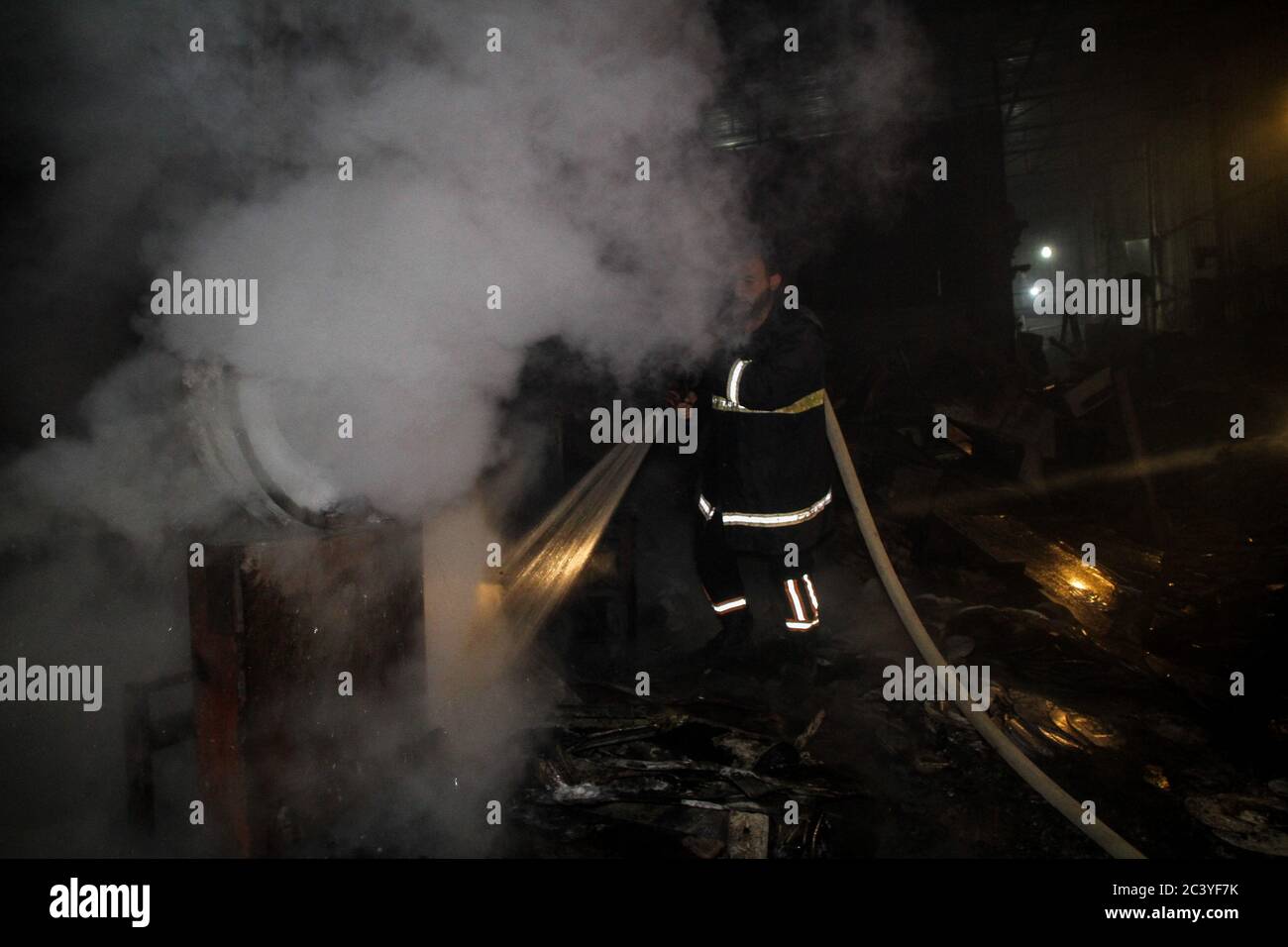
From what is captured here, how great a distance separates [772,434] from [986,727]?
1733 millimetres

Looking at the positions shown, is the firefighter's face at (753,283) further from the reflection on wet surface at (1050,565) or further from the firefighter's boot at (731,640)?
the reflection on wet surface at (1050,565)

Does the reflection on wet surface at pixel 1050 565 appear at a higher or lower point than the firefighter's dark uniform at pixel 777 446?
lower

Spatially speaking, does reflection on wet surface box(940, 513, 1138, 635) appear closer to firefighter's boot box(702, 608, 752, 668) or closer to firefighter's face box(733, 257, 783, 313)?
firefighter's boot box(702, 608, 752, 668)

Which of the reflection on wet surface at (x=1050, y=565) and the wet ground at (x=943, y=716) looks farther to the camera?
the reflection on wet surface at (x=1050, y=565)

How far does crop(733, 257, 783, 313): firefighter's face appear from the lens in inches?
144

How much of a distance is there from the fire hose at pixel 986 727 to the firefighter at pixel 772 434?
0.27m

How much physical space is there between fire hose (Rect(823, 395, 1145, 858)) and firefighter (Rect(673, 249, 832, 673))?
0.88 feet

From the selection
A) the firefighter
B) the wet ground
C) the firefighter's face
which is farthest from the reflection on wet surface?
the firefighter's face

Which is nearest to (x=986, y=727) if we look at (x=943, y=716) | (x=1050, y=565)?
(x=943, y=716)

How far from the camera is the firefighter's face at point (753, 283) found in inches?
144

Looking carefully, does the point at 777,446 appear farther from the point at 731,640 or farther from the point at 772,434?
the point at 731,640

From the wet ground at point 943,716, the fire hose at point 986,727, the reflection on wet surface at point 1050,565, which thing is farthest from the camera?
the reflection on wet surface at point 1050,565

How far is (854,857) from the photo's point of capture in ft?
7.46

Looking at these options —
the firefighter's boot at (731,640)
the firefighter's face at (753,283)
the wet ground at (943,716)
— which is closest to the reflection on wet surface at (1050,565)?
the wet ground at (943,716)
